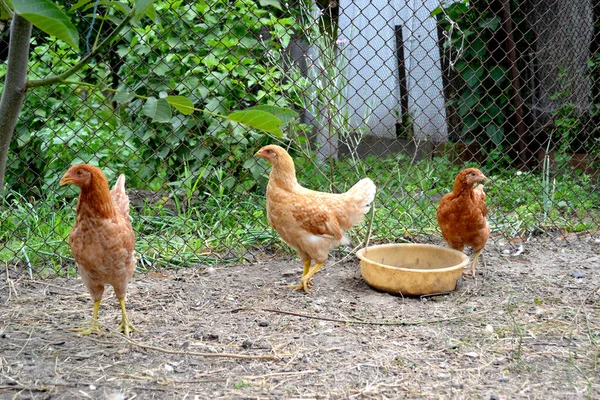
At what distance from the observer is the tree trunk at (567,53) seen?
5.75 m

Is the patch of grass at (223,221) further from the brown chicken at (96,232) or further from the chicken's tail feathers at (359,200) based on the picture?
the brown chicken at (96,232)

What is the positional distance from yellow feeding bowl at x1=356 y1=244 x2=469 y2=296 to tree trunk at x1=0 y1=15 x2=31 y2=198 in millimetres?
2569

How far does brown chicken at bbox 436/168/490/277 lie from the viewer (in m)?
3.94

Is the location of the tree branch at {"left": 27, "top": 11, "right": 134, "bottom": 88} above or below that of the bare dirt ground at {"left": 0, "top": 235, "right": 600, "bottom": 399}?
above

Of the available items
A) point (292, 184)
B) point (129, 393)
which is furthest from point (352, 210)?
point (129, 393)

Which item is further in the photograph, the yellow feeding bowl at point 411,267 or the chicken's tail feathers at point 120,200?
the yellow feeding bowl at point 411,267

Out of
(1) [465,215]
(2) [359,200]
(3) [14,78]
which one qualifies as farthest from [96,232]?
(1) [465,215]

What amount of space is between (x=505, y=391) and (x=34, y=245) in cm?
318

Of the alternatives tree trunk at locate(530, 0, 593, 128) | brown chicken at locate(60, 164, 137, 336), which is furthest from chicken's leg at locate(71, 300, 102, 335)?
tree trunk at locate(530, 0, 593, 128)

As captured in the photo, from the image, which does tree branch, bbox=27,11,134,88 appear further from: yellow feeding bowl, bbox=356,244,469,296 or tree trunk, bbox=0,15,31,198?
yellow feeding bowl, bbox=356,244,469,296

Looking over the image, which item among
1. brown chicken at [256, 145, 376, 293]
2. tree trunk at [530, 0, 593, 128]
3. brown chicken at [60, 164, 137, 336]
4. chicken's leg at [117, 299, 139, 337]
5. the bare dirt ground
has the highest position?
tree trunk at [530, 0, 593, 128]

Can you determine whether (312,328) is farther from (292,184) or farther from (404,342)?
(292,184)

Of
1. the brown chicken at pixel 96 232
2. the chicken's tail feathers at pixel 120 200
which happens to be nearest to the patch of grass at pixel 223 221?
the chicken's tail feathers at pixel 120 200

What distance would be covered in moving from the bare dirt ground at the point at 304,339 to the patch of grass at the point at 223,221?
253 millimetres
